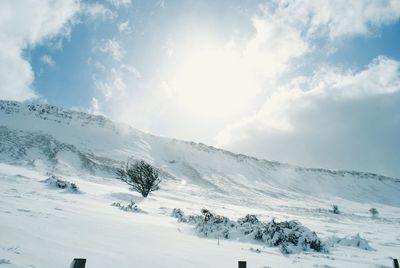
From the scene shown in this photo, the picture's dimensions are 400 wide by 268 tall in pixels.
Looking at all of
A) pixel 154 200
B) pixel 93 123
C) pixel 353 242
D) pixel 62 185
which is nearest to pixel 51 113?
pixel 93 123

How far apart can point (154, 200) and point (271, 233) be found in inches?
696

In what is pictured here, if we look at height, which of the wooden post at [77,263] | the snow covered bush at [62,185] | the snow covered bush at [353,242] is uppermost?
the snow covered bush at [62,185]

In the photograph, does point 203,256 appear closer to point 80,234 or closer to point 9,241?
point 80,234

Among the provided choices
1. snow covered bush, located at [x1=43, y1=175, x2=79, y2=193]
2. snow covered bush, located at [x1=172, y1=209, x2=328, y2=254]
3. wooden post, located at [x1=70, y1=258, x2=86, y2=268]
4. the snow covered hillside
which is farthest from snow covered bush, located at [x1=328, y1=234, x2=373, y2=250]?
snow covered bush, located at [x1=43, y1=175, x2=79, y2=193]

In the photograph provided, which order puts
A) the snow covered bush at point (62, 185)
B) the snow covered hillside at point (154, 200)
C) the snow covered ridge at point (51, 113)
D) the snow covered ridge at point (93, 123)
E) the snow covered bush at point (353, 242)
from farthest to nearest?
the snow covered ridge at point (51, 113) → the snow covered ridge at point (93, 123) → the snow covered bush at point (62, 185) → the snow covered bush at point (353, 242) → the snow covered hillside at point (154, 200)

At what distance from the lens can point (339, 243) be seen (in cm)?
1300

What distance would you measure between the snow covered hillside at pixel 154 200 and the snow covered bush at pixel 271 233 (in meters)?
0.41

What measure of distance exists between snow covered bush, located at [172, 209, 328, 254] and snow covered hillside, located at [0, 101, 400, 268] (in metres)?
0.41

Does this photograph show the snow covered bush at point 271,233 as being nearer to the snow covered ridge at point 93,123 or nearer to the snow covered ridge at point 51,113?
the snow covered ridge at point 93,123

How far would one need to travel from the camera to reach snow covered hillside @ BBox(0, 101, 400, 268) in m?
7.25

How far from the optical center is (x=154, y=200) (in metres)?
28.8

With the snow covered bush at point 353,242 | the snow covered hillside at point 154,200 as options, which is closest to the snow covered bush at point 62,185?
the snow covered hillside at point 154,200

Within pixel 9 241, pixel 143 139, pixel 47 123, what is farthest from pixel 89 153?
pixel 9 241

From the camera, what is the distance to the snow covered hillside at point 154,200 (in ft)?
23.8
